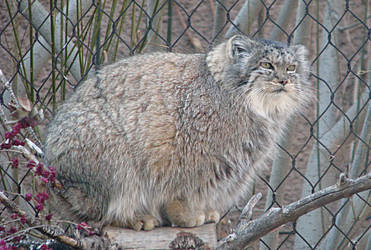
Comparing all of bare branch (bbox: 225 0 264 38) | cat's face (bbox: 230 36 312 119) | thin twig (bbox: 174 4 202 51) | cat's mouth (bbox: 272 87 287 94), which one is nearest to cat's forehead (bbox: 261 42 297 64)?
cat's face (bbox: 230 36 312 119)

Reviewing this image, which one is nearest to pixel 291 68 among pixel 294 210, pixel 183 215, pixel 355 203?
pixel 183 215

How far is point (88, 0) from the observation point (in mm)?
3525

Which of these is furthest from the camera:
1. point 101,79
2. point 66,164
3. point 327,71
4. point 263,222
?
point 327,71

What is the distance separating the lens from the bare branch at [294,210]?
2213 mm

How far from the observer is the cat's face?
2.95 metres

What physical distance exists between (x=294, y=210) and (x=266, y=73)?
0.85 meters

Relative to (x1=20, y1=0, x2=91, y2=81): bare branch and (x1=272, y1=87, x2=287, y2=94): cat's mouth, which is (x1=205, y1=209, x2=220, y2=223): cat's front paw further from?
(x1=20, y1=0, x2=91, y2=81): bare branch

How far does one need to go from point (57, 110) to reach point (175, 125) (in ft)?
1.86

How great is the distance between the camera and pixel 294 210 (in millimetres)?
2262

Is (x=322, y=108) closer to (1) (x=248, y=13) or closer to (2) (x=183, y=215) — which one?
(1) (x=248, y=13)

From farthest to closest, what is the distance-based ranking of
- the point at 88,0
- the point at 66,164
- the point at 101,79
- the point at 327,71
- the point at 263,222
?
the point at 327,71
the point at 88,0
the point at 101,79
the point at 66,164
the point at 263,222

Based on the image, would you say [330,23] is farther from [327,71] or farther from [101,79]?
[101,79]

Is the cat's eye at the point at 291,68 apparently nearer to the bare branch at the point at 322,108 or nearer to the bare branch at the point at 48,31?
the bare branch at the point at 322,108

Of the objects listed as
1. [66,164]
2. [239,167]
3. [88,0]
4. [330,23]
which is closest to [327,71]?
[330,23]
